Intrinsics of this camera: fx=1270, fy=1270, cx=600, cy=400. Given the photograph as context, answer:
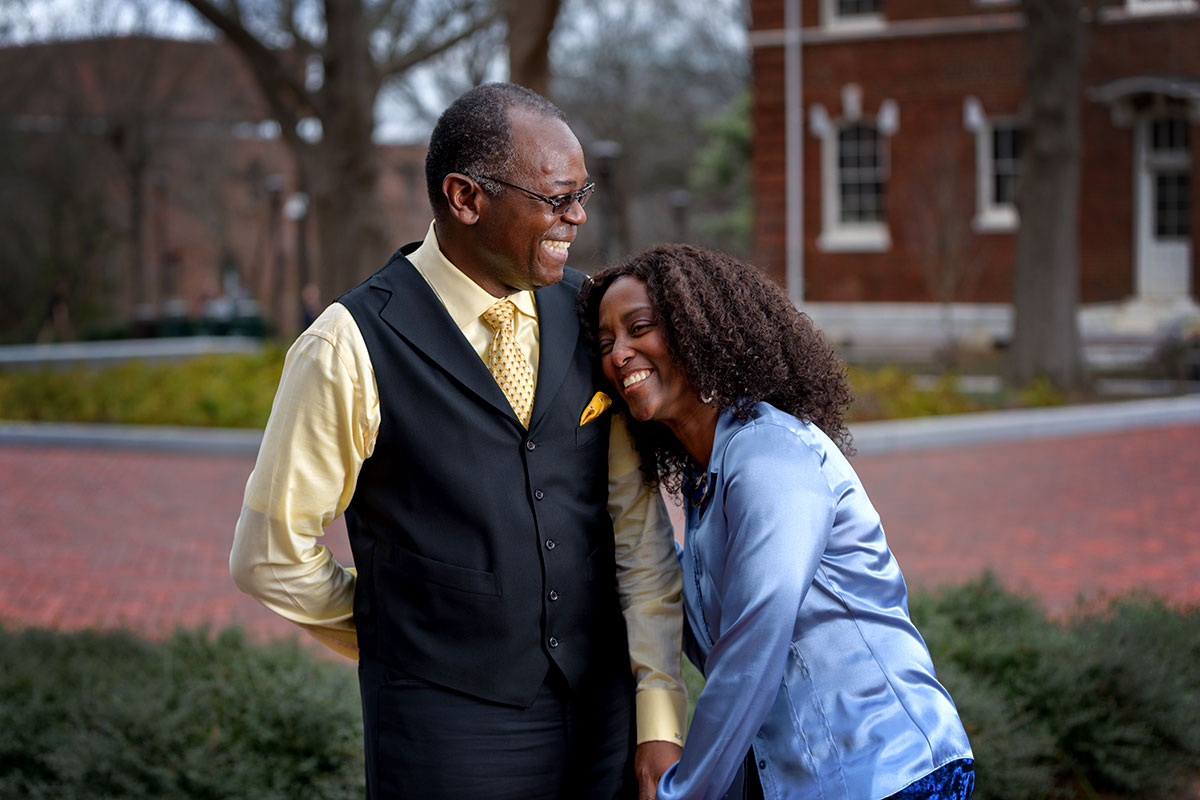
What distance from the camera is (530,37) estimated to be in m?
10.2

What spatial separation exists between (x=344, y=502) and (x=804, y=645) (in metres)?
0.86

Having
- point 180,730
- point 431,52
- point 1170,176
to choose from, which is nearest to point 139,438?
point 431,52

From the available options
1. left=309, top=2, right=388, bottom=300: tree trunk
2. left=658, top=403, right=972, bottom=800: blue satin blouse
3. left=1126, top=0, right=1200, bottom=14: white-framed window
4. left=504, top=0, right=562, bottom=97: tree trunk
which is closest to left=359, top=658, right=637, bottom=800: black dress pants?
left=658, top=403, right=972, bottom=800: blue satin blouse

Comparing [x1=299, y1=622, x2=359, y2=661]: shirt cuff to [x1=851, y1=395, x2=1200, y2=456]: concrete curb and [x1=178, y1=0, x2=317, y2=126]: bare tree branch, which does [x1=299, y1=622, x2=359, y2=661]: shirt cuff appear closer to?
[x1=851, y1=395, x2=1200, y2=456]: concrete curb

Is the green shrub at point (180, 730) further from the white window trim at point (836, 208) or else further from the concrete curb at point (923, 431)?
the white window trim at point (836, 208)

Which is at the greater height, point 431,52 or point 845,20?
point 845,20

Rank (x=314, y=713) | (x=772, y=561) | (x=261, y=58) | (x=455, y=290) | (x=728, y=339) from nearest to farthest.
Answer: (x=772, y=561), (x=728, y=339), (x=455, y=290), (x=314, y=713), (x=261, y=58)

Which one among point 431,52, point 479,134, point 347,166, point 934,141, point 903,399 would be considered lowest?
point 903,399

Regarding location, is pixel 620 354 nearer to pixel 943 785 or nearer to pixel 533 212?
pixel 533 212

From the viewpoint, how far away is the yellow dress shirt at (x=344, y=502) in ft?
7.23

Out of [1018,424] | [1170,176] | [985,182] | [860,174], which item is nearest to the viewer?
[1018,424]

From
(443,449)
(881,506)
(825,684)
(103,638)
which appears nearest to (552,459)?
(443,449)

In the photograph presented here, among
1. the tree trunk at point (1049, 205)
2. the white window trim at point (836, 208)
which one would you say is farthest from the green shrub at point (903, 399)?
the white window trim at point (836, 208)

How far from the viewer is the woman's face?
2307 mm
